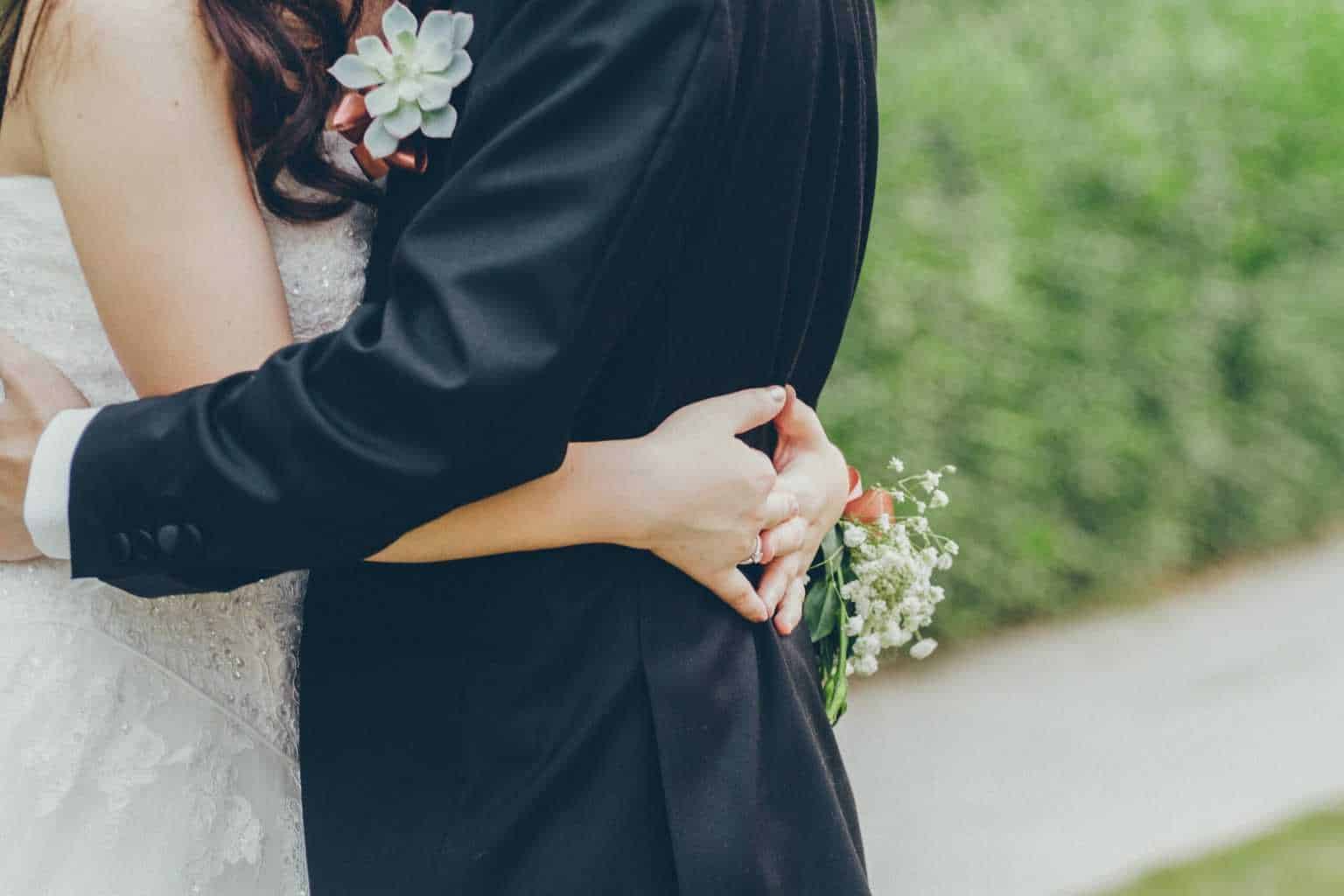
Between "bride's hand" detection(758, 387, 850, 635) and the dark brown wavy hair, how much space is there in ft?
1.74

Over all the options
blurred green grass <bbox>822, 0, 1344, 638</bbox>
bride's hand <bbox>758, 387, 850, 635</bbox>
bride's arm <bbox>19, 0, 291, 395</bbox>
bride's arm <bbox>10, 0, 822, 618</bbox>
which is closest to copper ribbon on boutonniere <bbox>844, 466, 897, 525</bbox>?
bride's hand <bbox>758, 387, 850, 635</bbox>

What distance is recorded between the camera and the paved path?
13.8 feet

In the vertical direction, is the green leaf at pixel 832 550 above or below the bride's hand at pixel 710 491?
below

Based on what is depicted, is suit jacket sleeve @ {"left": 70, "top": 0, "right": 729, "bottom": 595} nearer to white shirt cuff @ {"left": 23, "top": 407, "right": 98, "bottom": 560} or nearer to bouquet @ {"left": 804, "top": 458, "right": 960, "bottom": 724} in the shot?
white shirt cuff @ {"left": 23, "top": 407, "right": 98, "bottom": 560}

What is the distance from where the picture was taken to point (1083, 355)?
5305 mm

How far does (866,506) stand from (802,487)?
278mm

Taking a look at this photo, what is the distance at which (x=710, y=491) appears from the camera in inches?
61.1

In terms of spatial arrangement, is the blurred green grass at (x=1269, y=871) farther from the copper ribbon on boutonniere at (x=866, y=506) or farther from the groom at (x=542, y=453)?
the groom at (x=542, y=453)

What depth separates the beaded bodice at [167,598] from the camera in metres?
1.60

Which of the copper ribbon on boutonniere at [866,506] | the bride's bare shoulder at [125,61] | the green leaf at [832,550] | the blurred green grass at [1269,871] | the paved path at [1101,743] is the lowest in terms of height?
the paved path at [1101,743]

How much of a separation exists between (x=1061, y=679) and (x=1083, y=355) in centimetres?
108

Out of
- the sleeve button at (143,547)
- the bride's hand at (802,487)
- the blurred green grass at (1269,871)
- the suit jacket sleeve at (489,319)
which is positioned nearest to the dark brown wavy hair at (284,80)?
the suit jacket sleeve at (489,319)

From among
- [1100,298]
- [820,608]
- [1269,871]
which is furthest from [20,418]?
[1100,298]

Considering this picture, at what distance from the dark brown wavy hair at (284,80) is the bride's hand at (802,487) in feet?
1.74
